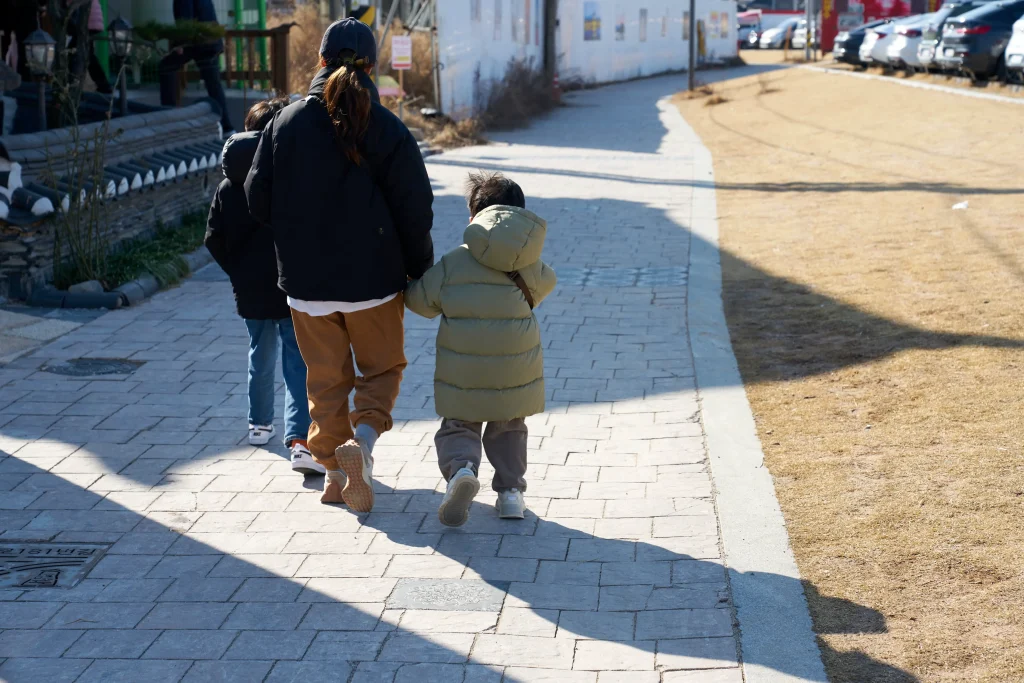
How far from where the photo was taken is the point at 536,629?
12.3 ft

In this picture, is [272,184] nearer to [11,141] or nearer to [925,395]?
[925,395]

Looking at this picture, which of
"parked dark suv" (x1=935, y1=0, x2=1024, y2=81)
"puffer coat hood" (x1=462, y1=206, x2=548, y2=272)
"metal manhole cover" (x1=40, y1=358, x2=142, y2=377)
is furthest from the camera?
"parked dark suv" (x1=935, y1=0, x2=1024, y2=81)

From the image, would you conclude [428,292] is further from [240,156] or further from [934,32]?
[934,32]

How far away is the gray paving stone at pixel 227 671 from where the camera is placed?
3.47 metres

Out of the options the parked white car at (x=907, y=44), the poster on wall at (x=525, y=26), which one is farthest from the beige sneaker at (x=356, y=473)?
the poster on wall at (x=525, y=26)

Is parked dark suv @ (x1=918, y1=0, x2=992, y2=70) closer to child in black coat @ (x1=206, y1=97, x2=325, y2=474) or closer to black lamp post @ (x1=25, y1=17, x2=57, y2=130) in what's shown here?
black lamp post @ (x1=25, y1=17, x2=57, y2=130)

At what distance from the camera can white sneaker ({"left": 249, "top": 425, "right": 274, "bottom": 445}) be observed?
5539mm

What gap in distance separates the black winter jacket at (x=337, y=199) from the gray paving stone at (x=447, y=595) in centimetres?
110

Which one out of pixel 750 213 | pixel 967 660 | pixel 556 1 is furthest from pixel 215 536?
pixel 556 1

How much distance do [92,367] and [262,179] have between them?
9.44 ft

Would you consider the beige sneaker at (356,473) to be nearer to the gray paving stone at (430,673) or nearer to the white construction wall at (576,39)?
the gray paving stone at (430,673)

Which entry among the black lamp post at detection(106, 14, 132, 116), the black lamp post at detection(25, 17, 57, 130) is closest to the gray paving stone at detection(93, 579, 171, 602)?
the black lamp post at detection(25, 17, 57, 130)

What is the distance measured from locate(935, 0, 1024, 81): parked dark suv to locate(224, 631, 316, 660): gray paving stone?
21.9 m

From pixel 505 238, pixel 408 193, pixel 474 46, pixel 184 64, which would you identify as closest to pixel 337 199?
pixel 408 193
